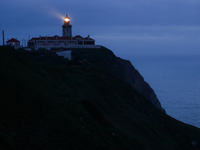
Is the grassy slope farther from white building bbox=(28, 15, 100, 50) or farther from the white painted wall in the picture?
white building bbox=(28, 15, 100, 50)

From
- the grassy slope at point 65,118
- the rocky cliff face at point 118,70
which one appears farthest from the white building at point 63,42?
the grassy slope at point 65,118

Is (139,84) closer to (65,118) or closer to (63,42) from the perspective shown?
(63,42)

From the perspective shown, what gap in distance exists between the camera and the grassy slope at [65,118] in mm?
14844

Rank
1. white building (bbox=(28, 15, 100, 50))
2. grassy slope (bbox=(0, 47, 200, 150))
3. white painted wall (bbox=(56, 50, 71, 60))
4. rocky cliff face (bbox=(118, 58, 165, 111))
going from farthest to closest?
white building (bbox=(28, 15, 100, 50)) < rocky cliff face (bbox=(118, 58, 165, 111)) < white painted wall (bbox=(56, 50, 71, 60)) < grassy slope (bbox=(0, 47, 200, 150))

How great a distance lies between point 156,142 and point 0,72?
50.0 ft

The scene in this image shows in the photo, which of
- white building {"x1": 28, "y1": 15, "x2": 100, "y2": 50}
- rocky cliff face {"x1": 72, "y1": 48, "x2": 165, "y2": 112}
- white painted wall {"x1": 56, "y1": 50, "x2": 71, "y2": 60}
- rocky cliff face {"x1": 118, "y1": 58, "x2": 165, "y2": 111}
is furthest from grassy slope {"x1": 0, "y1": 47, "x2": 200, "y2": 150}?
white building {"x1": 28, "y1": 15, "x2": 100, "y2": 50}

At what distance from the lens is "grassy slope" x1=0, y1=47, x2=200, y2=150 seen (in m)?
14.8

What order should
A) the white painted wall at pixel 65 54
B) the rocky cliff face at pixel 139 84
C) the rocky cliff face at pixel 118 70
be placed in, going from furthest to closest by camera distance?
the rocky cliff face at pixel 139 84
the rocky cliff face at pixel 118 70
the white painted wall at pixel 65 54

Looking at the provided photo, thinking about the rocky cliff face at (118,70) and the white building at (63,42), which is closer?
the rocky cliff face at (118,70)

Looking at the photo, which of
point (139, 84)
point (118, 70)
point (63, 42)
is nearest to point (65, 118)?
point (118, 70)

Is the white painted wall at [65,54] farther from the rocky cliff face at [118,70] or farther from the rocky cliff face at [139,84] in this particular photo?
the rocky cliff face at [139,84]

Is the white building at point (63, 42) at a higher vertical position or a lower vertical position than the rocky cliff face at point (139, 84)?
higher

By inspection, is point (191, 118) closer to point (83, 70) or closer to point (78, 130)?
point (83, 70)

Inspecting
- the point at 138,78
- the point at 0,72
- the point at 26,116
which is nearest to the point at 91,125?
the point at 26,116
